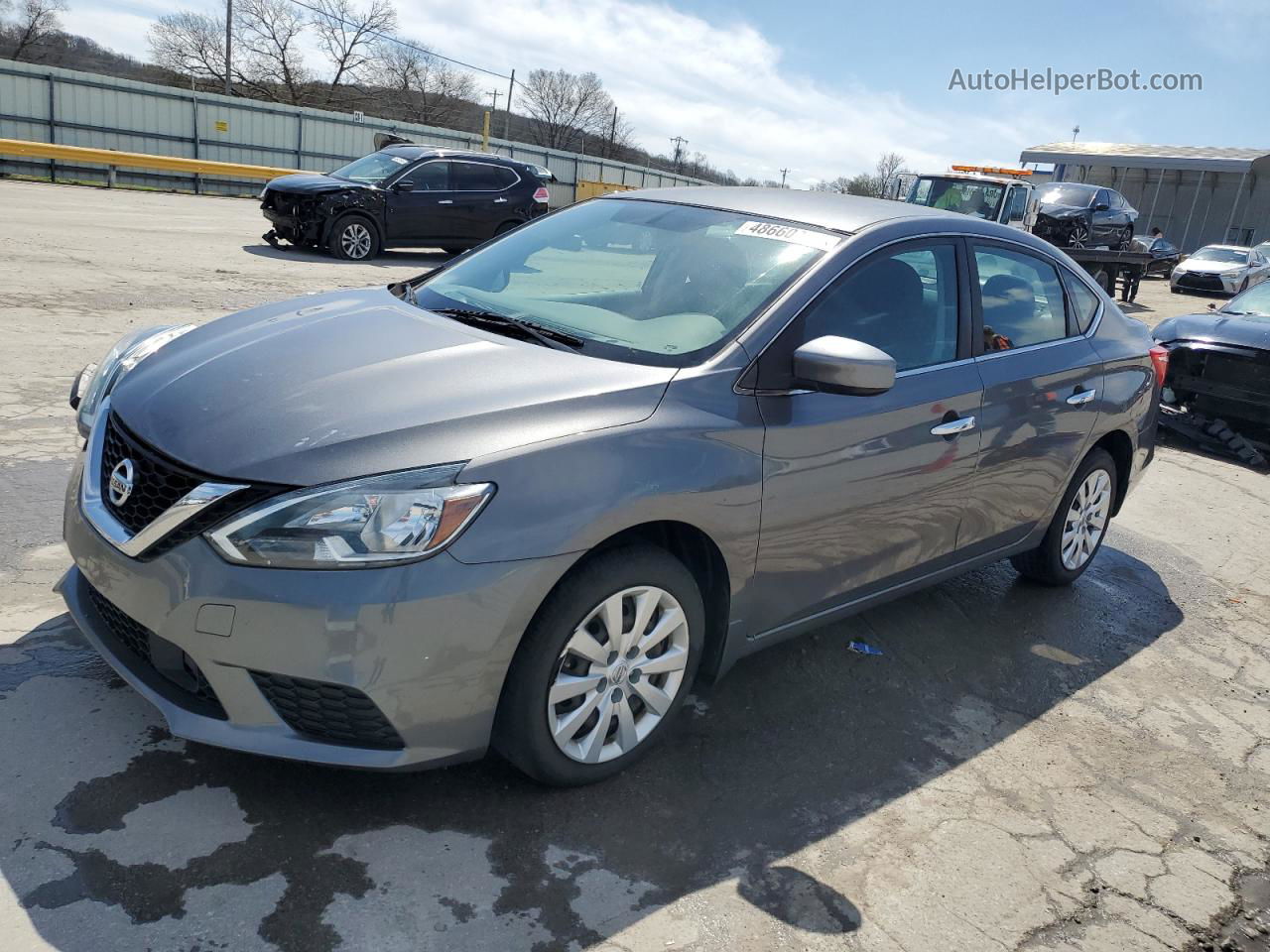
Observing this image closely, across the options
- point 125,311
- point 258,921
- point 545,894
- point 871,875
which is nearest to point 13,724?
point 258,921

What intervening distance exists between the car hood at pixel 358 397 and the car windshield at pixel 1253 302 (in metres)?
8.83

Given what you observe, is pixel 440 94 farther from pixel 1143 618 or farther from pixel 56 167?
pixel 1143 618

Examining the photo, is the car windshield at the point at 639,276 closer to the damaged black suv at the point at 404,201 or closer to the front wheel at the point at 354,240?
the damaged black suv at the point at 404,201

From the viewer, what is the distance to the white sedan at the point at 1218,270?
1025 inches

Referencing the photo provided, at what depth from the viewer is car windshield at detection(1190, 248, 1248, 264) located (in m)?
27.5

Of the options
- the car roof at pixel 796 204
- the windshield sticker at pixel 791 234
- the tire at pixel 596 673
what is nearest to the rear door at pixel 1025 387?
the car roof at pixel 796 204

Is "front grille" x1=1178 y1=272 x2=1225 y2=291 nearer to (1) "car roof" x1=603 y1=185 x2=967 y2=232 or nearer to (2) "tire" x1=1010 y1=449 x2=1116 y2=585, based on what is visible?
(2) "tire" x1=1010 y1=449 x2=1116 y2=585

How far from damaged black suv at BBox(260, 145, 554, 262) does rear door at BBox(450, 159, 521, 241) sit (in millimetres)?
15

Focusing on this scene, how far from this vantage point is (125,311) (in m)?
8.55

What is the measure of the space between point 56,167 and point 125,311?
1671 cm

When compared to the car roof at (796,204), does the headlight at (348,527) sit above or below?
below

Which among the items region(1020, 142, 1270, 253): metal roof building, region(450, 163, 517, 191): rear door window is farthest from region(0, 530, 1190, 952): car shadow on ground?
region(1020, 142, 1270, 253): metal roof building

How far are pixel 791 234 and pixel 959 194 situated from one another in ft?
52.2

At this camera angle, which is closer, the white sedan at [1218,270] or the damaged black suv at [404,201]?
the damaged black suv at [404,201]
